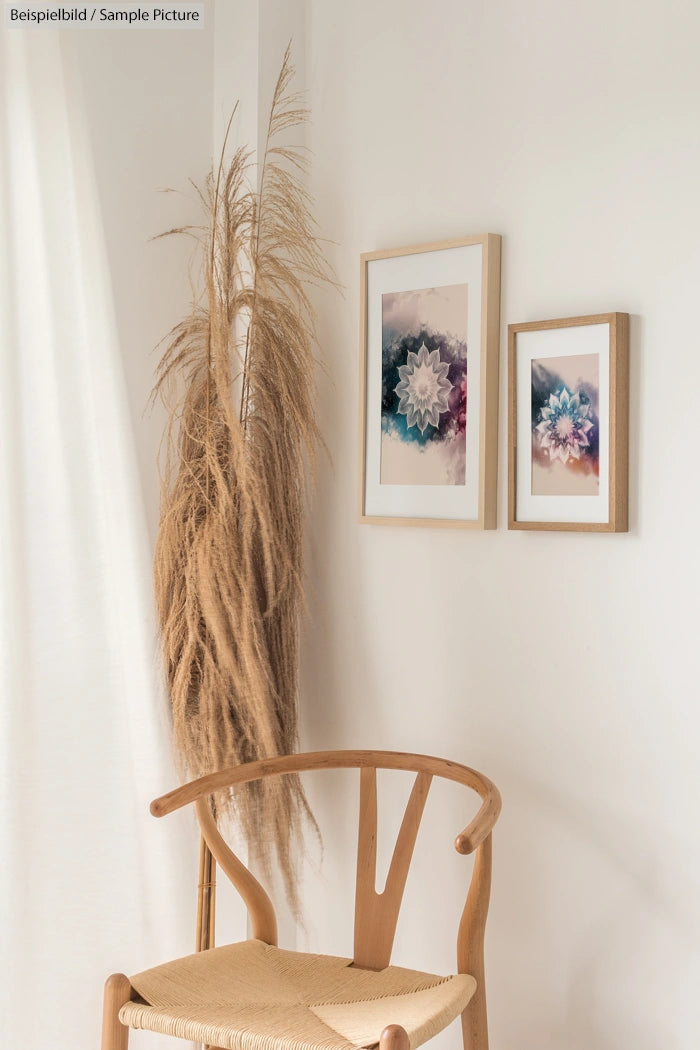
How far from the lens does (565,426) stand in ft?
6.29

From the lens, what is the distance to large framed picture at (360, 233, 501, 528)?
2.03m

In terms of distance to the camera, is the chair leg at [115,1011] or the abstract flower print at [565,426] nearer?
the chair leg at [115,1011]

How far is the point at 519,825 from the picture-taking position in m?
2.01

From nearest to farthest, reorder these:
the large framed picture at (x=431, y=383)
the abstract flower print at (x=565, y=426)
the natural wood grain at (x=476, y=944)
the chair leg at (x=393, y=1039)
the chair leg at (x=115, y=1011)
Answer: the chair leg at (x=393, y=1039)
the chair leg at (x=115, y=1011)
the natural wood grain at (x=476, y=944)
the abstract flower print at (x=565, y=426)
the large framed picture at (x=431, y=383)

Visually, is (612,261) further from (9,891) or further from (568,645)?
(9,891)

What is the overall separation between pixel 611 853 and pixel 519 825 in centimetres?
18

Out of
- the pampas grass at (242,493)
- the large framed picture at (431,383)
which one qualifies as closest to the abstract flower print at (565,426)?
the large framed picture at (431,383)

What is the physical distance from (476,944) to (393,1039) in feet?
0.99

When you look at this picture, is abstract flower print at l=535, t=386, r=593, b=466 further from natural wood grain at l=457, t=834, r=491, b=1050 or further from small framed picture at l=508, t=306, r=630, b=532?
natural wood grain at l=457, t=834, r=491, b=1050

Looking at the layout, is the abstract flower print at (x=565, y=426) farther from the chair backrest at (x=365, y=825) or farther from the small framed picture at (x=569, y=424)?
the chair backrest at (x=365, y=825)

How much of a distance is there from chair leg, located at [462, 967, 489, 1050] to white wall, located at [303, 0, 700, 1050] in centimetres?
20

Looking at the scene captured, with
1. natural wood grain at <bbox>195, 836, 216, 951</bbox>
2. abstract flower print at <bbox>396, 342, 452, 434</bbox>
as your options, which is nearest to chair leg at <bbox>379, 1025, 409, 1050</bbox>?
natural wood grain at <bbox>195, 836, 216, 951</bbox>

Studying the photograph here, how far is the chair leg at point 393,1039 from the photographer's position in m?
1.53

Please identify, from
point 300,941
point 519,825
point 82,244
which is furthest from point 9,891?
point 82,244
